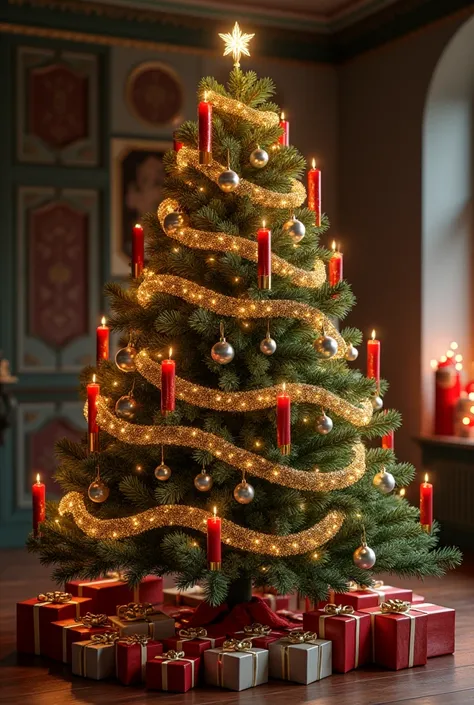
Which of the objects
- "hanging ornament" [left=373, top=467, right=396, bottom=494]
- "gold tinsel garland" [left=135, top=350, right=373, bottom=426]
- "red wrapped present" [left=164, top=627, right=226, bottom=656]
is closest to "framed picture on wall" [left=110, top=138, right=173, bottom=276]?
"gold tinsel garland" [left=135, top=350, right=373, bottom=426]

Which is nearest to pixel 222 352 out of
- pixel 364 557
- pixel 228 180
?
pixel 228 180

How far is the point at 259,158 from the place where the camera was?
10.8 ft

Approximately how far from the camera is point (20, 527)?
18.2ft

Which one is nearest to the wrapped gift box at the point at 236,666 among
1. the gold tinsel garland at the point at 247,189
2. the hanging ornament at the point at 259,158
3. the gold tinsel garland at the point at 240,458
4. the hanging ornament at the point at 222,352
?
the gold tinsel garland at the point at 240,458

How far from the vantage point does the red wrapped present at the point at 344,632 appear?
3264mm

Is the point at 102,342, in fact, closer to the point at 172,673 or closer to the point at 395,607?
the point at 172,673

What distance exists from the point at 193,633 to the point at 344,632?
464 mm

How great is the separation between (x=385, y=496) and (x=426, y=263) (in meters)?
2.25

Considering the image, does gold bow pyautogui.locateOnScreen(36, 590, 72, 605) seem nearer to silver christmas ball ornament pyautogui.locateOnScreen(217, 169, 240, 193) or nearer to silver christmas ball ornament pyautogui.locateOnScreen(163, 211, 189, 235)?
silver christmas ball ornament pyautogui.locateOnScreen(163, 211, 189, 235)

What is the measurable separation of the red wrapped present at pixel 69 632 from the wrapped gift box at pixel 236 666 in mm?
424

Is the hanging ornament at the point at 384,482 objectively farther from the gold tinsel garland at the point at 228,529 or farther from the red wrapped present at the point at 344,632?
the red wrapped present at the point at 344,632

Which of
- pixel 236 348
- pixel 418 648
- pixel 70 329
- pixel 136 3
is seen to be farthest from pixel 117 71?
pixel 418 648

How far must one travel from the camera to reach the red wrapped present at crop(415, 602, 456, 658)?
342 centimetres

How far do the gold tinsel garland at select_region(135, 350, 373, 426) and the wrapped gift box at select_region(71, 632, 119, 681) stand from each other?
783 millimetres
